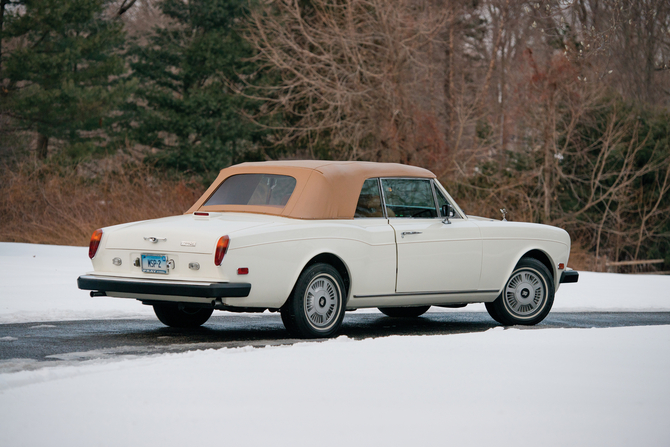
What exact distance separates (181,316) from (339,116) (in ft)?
62.6

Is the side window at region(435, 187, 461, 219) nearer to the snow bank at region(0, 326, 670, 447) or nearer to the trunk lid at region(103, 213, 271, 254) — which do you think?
the trunk lid at region(103, 213, 271, 254)

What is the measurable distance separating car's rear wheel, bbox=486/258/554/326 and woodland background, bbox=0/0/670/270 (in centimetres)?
Answer: 1046

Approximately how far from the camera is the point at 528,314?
10102 mm

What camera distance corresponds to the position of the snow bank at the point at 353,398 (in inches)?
178

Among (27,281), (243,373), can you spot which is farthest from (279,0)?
(243,373)

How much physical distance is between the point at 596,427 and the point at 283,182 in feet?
15.5

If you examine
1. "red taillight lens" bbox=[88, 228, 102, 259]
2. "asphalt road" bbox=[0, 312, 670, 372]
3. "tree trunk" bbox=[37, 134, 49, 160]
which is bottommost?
"asphalt road" bbox=[0, 312, 670, 372]

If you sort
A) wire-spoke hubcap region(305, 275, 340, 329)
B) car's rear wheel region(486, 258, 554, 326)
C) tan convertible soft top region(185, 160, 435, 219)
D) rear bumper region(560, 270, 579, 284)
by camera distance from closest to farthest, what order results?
wire-spoke hubcap region(305, 275, 340, 329) < tan convertible soft top region(185, 160, 435, 219) < car's rear wheel region(486, 258, 554, 326) < rear bumper region(560, 270, 579, 284)

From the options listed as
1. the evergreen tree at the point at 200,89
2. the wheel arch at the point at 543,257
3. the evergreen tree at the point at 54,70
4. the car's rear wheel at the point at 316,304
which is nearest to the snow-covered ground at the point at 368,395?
the car's rear wheel at the point at 316,304

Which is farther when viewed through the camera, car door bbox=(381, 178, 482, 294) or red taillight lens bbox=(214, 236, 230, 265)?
car door bbox=(381, 178, 482, 294)

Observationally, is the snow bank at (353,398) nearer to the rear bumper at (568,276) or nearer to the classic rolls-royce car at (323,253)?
the classic rolls-royce car at (323,253)

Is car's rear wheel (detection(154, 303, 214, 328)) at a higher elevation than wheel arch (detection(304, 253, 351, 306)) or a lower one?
lower

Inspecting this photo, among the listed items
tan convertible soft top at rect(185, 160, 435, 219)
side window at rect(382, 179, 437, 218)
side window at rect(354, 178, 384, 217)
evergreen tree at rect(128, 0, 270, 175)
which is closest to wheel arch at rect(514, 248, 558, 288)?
side window at rect(382, 179, 437, 218)

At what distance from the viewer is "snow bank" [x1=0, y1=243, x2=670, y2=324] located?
10219 millimetres
